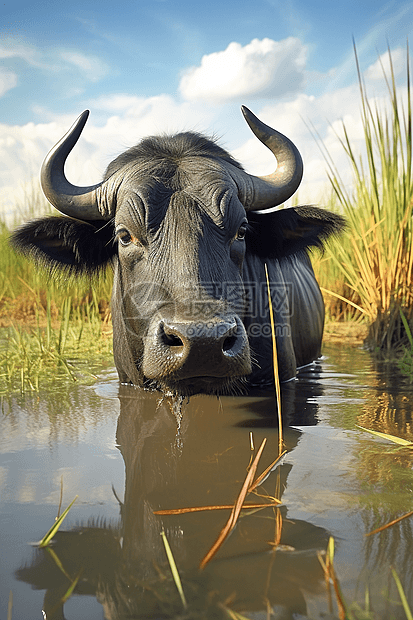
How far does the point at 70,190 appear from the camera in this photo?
3.61 meters

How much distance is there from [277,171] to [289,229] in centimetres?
47

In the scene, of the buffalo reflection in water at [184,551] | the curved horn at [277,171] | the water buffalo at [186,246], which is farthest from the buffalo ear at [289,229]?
the buffalo reflection in water at [184,551]

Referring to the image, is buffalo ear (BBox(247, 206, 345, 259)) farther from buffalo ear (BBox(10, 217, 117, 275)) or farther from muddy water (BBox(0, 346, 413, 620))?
muddy water (BBox(0, 346, 413, 620))

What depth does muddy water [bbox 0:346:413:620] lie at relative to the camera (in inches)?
47.8

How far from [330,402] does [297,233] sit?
4.82ft

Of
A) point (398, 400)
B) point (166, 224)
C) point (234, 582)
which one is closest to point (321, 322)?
point (398, 400)

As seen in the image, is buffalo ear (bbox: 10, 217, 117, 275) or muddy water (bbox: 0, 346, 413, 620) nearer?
muddy water (bbox: 0, 346, 413, 620)

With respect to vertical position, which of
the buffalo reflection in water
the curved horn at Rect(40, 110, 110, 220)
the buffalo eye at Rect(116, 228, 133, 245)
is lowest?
the buffalo reflection in water

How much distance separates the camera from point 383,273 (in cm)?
516


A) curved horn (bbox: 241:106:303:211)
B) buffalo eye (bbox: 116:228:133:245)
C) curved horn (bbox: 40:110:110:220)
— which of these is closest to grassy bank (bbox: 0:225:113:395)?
curved horn (bbox: 40:110:110:220)

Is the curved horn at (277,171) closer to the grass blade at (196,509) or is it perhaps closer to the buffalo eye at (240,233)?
the buffalo eye at (240,233)

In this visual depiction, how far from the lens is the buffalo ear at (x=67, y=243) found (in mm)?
3576

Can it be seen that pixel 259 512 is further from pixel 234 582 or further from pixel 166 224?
pixel 166 224

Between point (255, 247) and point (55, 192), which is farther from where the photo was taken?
point (255, 247)
